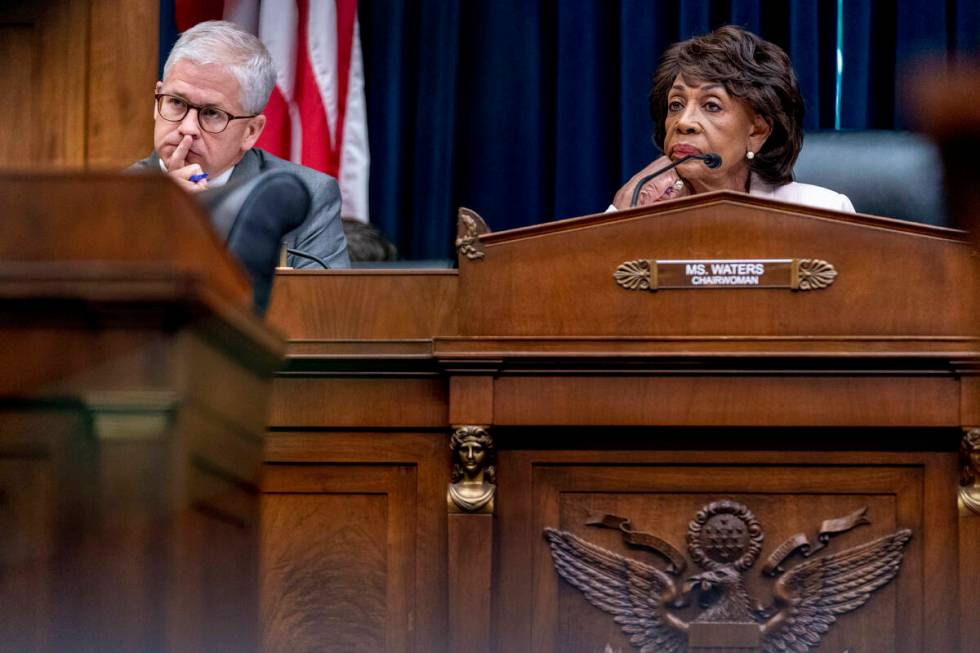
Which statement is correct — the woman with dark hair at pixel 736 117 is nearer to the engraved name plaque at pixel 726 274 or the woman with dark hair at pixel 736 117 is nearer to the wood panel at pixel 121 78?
the engraved name plaque at pixel 726 274

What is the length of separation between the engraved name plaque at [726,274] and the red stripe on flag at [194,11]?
2.71 meters

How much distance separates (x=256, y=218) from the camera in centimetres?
206

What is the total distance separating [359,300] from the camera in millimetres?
A: 2949

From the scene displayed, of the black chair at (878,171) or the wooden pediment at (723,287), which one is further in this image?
the black chair at (878,171)

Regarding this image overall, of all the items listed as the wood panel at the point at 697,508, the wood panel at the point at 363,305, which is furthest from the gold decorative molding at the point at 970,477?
the wood panel at the point at 363,305

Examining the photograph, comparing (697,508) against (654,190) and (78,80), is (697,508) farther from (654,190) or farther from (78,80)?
(78,80)

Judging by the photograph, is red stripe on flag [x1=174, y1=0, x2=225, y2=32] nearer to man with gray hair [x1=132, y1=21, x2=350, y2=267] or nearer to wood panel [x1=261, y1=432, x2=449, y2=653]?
man with gray hair [x1=132, y1=21, x2=350, y2=267]

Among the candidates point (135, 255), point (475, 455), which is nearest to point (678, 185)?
point (475, 455)

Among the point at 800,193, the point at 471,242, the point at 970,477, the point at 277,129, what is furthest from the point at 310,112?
the point at 970,477

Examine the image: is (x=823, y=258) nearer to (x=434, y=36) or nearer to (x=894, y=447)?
(x=894, y=447)

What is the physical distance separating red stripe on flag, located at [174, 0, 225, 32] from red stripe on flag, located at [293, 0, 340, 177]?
0.26 meters

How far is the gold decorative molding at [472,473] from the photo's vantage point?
2756 mm

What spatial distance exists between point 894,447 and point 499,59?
262 centimetres

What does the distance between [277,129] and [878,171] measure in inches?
73.7
